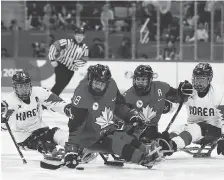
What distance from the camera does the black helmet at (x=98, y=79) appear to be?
12.0ft

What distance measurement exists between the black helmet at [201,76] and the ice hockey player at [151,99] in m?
0.08

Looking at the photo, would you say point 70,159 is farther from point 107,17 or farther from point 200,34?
point 107,17

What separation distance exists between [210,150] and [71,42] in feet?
11.4

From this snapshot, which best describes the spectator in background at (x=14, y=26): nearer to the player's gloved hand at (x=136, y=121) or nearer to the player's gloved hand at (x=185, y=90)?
the player's gloved hand at (x=185, y=90)

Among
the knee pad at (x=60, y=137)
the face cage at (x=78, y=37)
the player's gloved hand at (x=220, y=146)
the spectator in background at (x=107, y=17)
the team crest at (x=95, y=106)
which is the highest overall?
the spectator in background at (x=107, y=17)

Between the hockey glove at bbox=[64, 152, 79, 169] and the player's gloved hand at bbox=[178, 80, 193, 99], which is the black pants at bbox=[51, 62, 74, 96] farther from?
the hockey glove at bbox=[64, 152, 79, 169]

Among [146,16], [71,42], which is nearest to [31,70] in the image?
[146,16]

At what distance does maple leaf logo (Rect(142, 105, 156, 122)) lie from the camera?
423 cm

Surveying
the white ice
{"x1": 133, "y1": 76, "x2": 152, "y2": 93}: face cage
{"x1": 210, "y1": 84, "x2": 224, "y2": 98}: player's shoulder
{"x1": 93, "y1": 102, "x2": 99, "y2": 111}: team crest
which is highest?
{"x1": 133, "y1": 76, "x2": 152, "y2": 93}: face cage

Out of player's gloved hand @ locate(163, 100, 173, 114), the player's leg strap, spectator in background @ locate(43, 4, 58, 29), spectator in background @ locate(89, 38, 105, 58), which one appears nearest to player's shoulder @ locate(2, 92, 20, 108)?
the player's leg strap

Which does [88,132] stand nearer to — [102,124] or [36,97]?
[102,124]

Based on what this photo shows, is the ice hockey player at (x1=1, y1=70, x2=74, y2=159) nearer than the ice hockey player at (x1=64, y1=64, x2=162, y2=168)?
No

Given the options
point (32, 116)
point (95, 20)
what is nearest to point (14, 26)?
point (95, 20)

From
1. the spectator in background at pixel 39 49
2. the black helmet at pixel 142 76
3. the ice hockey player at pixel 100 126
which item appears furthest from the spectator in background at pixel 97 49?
the ice hockey player at pixel 100 126
